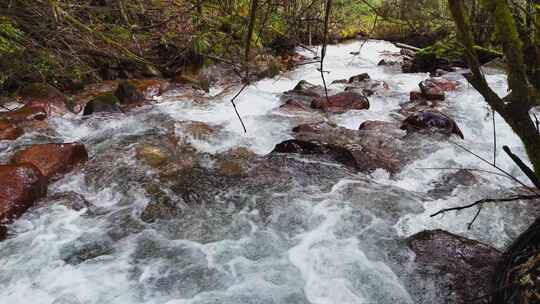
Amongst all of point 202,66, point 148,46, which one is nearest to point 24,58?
point 148,46

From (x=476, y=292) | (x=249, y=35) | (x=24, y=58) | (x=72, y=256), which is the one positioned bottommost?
(x=72, y=256)

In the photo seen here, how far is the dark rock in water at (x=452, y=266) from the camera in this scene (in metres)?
2.62

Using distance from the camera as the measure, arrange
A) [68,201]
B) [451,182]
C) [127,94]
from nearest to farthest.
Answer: [68,201] → [451,182] → [127,94]

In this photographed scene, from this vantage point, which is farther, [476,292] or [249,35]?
[476,292]

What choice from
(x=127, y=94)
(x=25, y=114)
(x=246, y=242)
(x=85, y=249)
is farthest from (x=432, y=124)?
(x=25, y=114)

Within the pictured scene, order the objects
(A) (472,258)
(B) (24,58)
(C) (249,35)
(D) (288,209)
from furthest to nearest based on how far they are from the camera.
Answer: (B) (24,58), (D) (288,209), (A) (472,258), (C) (249,35)

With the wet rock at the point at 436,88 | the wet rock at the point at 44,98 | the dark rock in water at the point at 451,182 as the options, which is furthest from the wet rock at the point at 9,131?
the wet rock at the point at 436,88

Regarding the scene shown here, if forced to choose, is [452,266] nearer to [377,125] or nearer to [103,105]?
[377,125]

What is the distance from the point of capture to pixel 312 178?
441 cm

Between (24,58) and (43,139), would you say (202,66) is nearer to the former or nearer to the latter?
(24,58)

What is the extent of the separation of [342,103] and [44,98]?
484cm

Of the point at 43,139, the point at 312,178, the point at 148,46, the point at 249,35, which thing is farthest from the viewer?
the point at 148,46

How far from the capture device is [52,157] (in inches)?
177

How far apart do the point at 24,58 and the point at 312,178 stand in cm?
474
